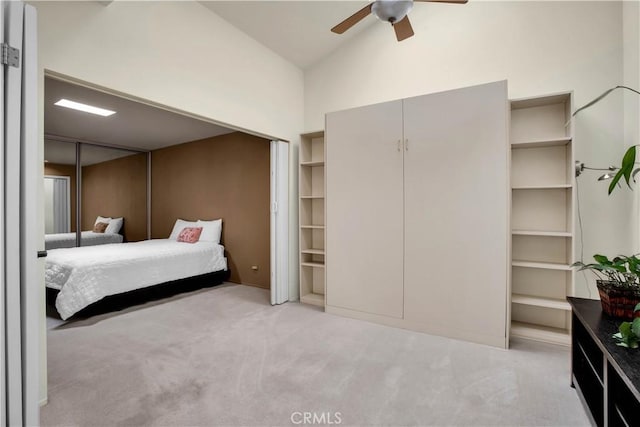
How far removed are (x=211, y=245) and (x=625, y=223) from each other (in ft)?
15.3

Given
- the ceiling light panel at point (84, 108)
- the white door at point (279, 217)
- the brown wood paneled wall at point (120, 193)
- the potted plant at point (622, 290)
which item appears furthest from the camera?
the brown wood paneled wall at point (120, 193)

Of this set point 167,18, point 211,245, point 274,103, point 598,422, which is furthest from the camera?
point 211,245

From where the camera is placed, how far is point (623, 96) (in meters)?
2.48

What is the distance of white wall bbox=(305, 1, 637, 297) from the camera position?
2512 mm

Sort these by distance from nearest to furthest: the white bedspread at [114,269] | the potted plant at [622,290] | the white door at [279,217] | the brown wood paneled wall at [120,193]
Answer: the potted plant at [622,290]
the white bedspread at [114,269]
the white door at [279,217]
the brown wood paneled wall at [120,193]

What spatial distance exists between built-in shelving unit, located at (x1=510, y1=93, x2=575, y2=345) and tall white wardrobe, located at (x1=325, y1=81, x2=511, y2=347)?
1.02ft

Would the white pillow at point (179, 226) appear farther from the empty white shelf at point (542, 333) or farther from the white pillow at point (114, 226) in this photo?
the empty white shelf at point (542, 333)

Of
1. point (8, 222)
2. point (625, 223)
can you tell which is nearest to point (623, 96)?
point (625, 223)

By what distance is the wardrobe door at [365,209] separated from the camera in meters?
2.97

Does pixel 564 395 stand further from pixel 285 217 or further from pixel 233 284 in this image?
pixel 233 284

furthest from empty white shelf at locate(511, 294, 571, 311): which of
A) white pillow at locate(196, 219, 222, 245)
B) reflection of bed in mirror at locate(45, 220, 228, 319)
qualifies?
white pillow at locate(196, 219, 222, 245)

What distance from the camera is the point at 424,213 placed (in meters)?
2.82

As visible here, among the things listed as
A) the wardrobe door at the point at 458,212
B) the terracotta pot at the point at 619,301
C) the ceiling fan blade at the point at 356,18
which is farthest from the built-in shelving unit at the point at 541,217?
the ceiling fan blade at the point at 356,18

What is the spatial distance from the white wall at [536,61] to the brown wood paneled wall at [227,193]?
212cm
